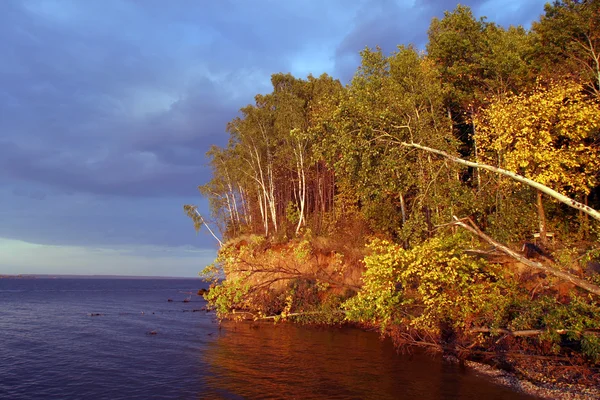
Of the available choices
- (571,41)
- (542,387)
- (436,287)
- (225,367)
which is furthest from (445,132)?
(225,367)

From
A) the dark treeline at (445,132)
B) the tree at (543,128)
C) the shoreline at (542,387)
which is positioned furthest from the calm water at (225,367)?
the tree at (543,128)

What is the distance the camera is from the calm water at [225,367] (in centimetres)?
1659

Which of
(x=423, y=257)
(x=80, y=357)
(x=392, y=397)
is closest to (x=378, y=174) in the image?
(x=423, y=257)

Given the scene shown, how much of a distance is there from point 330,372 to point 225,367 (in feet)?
17.4

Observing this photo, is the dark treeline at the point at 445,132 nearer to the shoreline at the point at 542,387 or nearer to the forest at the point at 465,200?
the forest at the point at 465,200

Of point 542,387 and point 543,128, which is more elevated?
point 543,128

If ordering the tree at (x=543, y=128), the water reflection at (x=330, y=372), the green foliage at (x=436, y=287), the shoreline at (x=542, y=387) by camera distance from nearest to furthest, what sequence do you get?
the shoreline at (x=542, y=387)
the water reflection at (x=330, y=372)
the tree at (x=543, y=128)
the green foliage at (x=436, y=287)

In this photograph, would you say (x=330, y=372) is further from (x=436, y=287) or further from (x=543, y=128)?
(x=543, y=128)

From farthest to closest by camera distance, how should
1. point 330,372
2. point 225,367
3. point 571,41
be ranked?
point 571,41, point 225,367, point 330,372

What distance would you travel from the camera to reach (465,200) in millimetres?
18578

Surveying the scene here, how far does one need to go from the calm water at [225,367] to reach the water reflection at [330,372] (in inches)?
1.6

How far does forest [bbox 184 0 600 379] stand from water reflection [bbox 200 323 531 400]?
182 centimetres

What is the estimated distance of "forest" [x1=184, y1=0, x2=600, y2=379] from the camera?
639 inches

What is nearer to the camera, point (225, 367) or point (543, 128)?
point (543, 128)
